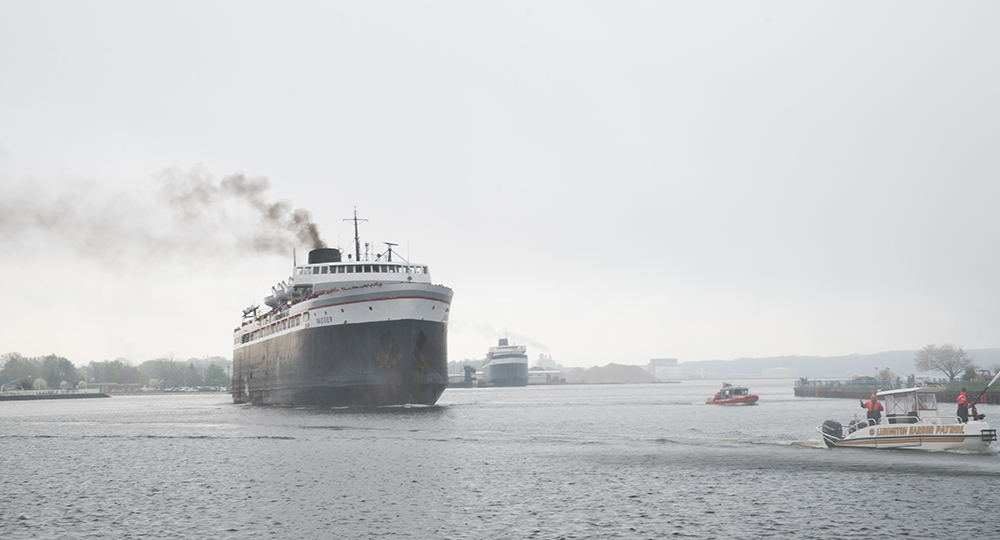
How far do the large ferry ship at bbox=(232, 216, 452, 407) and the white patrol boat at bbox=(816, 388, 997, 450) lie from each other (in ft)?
107

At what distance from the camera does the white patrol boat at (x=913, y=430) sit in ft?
104

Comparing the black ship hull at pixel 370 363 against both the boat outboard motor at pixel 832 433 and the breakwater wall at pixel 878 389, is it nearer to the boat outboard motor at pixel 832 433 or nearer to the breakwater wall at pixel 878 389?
the boat outboard motor at pixel 832 433

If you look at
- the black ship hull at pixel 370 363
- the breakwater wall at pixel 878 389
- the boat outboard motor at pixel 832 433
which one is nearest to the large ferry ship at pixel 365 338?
the black ship hull at pixel 370 363

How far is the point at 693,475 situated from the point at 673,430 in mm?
21815

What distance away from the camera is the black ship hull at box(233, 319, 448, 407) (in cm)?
5825

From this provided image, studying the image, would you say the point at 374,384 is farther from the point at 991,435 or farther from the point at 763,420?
the point at 991,435

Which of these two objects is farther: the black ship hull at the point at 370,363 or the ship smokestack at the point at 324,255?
the ship smokestack at the point at 324,255

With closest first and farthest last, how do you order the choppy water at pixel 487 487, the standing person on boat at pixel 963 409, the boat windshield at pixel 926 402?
1. the choppy water at pixel 487 487
2. the standing person on boat at pixel 963 409
3. the boat windshield at pixel 926 402

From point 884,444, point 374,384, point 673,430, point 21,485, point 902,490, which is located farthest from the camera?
point 374,384

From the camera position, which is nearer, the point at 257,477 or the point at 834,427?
the point at 257,477

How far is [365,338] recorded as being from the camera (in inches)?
2306

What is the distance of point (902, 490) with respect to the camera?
954 inches

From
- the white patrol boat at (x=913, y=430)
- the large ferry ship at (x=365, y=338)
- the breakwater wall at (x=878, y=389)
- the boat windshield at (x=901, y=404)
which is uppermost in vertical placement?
the large ferry ship at (x=365, y=338)

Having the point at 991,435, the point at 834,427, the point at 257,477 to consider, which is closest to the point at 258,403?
the point at 257,477
